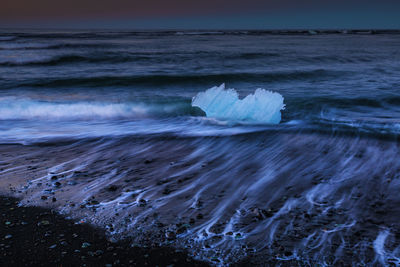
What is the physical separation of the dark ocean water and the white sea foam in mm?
21

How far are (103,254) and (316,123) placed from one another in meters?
5.54

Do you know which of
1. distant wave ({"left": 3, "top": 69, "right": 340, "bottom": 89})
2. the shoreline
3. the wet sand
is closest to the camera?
the shoreline

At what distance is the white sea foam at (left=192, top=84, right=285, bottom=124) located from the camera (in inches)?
262

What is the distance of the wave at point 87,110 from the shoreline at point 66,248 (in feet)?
16.5

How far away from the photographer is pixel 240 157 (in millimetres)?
4875

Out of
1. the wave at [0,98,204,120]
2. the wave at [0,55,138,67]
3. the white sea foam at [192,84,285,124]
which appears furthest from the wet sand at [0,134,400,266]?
the wave at [0,55,138,67]

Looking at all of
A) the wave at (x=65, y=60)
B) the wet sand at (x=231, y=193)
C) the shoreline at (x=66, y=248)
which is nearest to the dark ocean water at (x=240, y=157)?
the wet sand at (x=231, y=193)

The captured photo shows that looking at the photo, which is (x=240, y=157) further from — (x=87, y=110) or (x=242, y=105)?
(x=87, y=110)

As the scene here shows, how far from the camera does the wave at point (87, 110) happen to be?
7.78 metres

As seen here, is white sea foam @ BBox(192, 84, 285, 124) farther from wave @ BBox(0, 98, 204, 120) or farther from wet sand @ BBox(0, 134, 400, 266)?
wet sand @ BBox(0, 134, 400, 266)

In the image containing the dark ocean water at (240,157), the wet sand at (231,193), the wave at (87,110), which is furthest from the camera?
the wave at (87,110)

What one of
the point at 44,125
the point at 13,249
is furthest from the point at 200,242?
the point at 44,125

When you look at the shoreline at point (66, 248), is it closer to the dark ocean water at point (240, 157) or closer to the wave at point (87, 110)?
the dark ocean water at point (240, 157)

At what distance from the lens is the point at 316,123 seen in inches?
271
